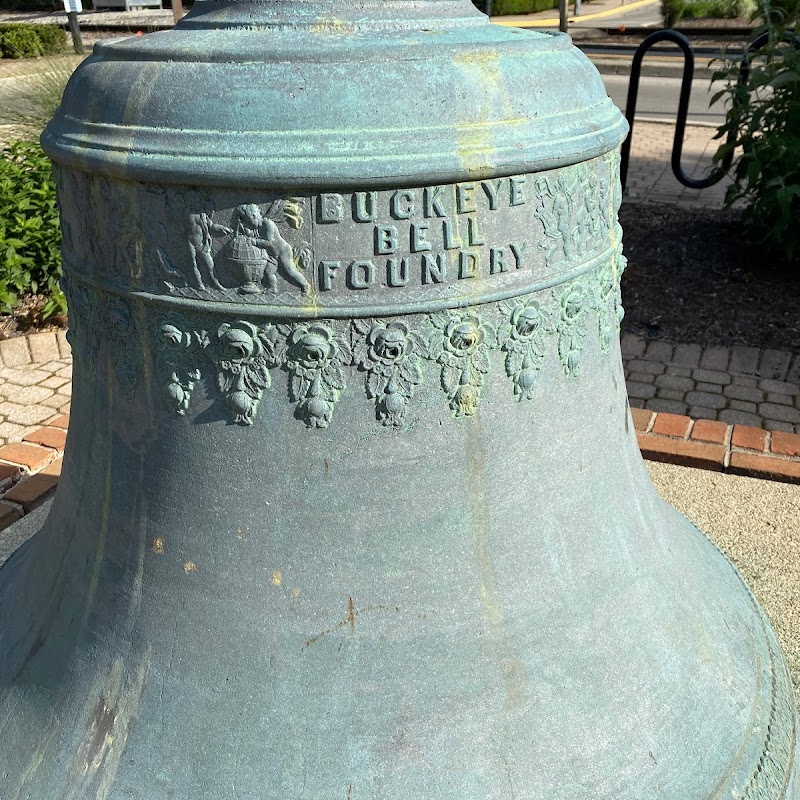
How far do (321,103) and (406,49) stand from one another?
176 millimetres

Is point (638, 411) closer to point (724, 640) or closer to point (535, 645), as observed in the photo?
point (724, 640)

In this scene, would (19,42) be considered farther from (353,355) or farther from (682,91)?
(353,355)

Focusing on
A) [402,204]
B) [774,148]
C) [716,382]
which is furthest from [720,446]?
[402,204]

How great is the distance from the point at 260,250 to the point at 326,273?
0.11 meters

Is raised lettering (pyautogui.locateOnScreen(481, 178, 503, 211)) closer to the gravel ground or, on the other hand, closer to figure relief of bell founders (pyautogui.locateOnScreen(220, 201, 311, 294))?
figure relief of bell founders (pyautogui.locateOnScreen(220, 201, 311, 294))

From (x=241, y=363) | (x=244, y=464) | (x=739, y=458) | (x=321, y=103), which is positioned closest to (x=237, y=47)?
(x=321, y=103)

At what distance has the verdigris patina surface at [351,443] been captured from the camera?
1.35 m

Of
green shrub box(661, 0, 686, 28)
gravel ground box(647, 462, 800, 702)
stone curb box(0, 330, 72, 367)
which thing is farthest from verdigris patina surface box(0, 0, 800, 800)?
green shrub box(661, 0, 686, 28)

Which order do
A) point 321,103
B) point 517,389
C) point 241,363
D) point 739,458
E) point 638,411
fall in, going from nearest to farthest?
point 321,103 < point 241,363 < point 517,389 < point 739,458 < point 638,411

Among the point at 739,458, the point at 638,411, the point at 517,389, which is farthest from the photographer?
the point at 638,411

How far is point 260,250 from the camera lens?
1357mm

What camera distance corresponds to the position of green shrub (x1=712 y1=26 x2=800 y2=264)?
4.98 meters

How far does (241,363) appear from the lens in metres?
1.44

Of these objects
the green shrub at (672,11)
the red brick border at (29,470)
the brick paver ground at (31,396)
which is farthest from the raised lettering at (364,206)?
the green shrub at (672,11)
